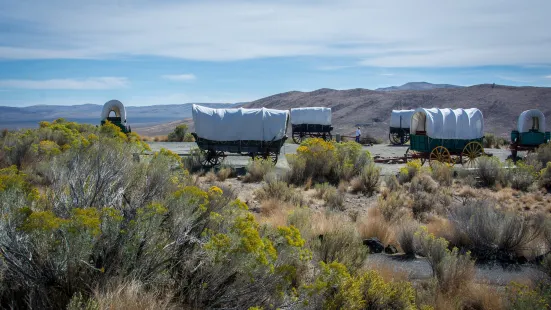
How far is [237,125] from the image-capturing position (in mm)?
17375

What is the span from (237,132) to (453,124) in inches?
307

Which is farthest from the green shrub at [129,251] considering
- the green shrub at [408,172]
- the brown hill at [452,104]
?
the brown hill at [452,104]

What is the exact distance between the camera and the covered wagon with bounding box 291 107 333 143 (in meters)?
33.2

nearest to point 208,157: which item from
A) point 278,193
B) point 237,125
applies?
point 237,125

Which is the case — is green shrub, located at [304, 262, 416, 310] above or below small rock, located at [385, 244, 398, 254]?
above

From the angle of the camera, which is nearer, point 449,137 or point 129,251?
point 129,251

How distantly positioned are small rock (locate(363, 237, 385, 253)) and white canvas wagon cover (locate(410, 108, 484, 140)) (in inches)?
410

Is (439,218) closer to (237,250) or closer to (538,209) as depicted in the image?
(538,209)

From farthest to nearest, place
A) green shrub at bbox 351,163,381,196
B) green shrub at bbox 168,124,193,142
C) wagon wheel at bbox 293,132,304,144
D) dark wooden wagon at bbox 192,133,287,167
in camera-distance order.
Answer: green shrub at bbox 168,124,193,142
wagon wheel at bbox 293,132,304,144
dark wooden wagon at bbox 192,133,287,167
green shrub at bbox 351,163,381,196

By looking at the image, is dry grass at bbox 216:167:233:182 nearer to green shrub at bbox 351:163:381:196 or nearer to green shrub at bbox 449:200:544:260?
green shrub at bbox 351:163:381:196

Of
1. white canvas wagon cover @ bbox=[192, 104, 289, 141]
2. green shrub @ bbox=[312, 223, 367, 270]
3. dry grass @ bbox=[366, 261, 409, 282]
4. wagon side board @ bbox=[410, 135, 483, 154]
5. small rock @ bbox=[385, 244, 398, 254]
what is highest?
white canvas wagon cover @ bbox=[192, 104, 289, 141]

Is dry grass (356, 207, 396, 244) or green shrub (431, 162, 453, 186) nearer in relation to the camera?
dry grass (356, 207, 396, 244)

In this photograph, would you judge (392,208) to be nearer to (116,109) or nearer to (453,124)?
(453,124)

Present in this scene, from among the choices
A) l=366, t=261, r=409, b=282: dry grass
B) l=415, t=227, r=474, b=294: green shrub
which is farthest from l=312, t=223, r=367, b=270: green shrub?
l=415, t=227, r=474, b=294: green shrub
